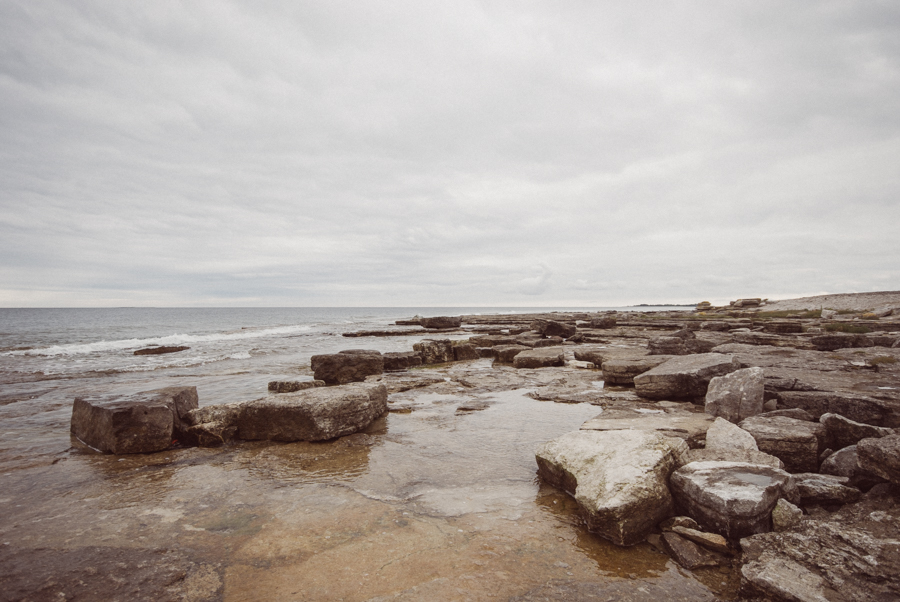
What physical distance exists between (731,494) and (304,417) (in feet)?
14.4

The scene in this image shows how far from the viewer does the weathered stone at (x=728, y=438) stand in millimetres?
3590

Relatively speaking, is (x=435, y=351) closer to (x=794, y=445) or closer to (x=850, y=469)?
(x=794, y=445)

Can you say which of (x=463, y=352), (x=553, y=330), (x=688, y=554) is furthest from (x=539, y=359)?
(x=553, y=330)

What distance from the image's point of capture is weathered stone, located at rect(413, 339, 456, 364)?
12.5 meters

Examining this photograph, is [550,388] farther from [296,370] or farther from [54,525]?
[296,370]

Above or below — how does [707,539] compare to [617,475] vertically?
below

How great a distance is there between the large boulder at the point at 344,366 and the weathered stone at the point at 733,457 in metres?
7.38

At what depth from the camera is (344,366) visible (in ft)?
31.3

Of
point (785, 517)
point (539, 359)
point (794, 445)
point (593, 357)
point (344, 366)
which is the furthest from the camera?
point (539, 359)

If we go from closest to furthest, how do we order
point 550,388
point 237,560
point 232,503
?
point 237,560 < point 232,503 < point 550,388

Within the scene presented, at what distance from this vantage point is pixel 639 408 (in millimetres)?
5820

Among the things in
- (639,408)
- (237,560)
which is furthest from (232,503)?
(639,408)

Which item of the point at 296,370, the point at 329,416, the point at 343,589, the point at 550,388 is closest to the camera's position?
the point at 343,589

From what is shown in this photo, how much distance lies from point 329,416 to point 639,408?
434 cm
